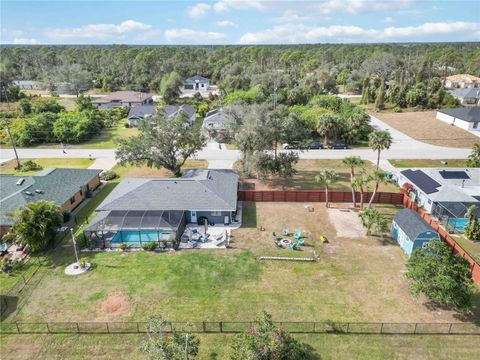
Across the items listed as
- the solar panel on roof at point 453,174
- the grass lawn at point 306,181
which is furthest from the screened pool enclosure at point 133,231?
the solar panel on roof at point 453,174

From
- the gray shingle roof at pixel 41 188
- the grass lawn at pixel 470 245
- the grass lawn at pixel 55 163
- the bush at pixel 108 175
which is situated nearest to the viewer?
the grass lawn at pixel 470 245

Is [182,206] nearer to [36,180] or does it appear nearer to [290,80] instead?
[36,180]

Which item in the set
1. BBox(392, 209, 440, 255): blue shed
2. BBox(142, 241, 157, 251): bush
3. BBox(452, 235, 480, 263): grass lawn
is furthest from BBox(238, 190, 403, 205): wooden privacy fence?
BBox(142, 241, 157, 251): bush

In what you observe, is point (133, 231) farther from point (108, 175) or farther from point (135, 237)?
point (108, 175)

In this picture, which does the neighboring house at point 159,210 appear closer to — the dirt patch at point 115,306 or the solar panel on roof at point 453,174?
the dirt patch at point 115,306

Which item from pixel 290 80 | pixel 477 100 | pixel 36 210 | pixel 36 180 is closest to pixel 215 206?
pixel 36 210

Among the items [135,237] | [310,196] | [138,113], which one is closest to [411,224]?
[310,196]

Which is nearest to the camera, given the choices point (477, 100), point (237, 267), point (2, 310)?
point (2, 310)
